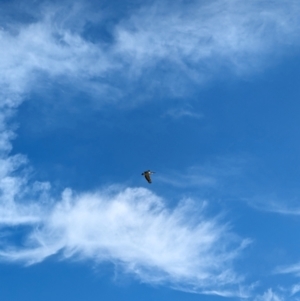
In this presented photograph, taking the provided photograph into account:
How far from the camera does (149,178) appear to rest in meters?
98.3
